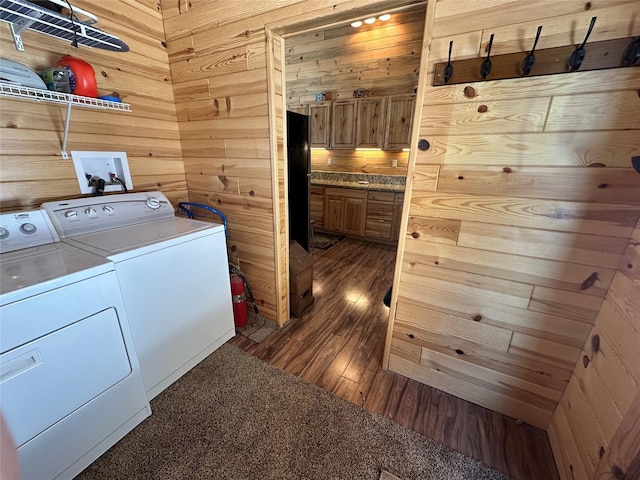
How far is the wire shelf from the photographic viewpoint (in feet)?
3.97

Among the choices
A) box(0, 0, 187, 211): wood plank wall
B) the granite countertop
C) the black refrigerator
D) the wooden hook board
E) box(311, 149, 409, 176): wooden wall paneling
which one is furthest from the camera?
box(311, 149, 409, 176): wooden wall paneling

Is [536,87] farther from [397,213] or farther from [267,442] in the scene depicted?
[397,213]

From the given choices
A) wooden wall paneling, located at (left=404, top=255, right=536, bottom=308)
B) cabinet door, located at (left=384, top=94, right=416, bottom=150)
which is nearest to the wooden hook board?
wooden wall paneling, located at (left=404, top=255, right=536, bottom=308)

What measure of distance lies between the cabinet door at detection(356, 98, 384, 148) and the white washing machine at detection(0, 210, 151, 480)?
12.1 feet

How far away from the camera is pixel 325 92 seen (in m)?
4.43

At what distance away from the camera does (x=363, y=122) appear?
13.0 ft

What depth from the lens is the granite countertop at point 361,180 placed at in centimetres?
402

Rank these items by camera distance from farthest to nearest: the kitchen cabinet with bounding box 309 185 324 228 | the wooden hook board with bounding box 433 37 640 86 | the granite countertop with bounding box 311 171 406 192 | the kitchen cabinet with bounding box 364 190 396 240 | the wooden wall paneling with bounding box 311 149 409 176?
1. the kitchen cabinet with bounding box 309 185 324 228
2. the wooden wall paneling with bounding box 311 149 409 176
3. the granite countertop with bounding box 311 171 406 192
4. the kitchen cabinet with bounding box 364 190 396 240
5. the wooden hook board with bounding box 433 37 640 86

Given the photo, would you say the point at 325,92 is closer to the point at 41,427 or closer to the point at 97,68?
the point at 97,68

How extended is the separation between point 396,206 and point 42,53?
362 cm

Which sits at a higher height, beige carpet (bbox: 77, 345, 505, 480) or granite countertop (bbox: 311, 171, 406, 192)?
granite countertop (bbox: 311, 171, 406, 192)

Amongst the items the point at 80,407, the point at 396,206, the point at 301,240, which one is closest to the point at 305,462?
the point at 80,407

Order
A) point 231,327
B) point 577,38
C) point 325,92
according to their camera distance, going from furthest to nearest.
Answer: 1. point 325,92
2. point 231,327
3. point 577,38

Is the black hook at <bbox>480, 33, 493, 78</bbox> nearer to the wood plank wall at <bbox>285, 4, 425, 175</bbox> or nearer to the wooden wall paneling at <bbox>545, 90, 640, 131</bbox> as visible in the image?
the wooden wall paneling at <bbox>545, 90, 640, 131</bbox>
